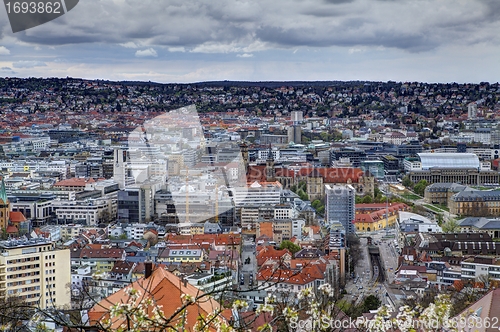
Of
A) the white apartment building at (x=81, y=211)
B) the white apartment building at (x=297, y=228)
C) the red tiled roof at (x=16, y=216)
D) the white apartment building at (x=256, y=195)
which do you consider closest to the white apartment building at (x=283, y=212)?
the white apartment building at (x=297, y=228)

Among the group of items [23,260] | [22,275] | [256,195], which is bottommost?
[256,195]

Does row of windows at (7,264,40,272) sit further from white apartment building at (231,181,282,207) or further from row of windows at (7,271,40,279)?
white apartment building at (231,181,282,207)

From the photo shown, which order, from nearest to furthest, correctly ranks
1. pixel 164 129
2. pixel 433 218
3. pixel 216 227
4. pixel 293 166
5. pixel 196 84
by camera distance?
pixel 216 227
pixel 433 218
pixel 293 166
pixel 164 129
pixel 196 84

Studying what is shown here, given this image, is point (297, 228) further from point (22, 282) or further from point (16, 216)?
point (22, 282)

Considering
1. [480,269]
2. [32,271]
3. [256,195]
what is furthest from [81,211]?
[480,269]

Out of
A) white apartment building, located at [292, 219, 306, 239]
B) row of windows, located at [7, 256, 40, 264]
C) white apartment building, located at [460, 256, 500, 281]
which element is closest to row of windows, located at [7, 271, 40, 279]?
row of windows, located at [7, 256, 40, 264]

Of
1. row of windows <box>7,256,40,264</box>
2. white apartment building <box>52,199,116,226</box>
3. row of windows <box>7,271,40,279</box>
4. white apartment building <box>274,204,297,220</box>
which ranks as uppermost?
row of windows <box>7,256,40,264</box>

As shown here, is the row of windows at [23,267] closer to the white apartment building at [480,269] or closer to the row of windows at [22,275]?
the row of windows at [22,275]

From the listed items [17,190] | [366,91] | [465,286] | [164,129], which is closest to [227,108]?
[366,91]

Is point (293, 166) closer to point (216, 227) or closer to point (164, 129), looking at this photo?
point (164, 129)
